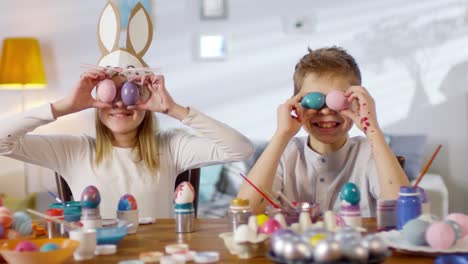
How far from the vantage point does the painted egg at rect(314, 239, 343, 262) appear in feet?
2.92

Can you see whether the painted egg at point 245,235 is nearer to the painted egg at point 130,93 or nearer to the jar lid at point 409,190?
the jar lid at point 409,190

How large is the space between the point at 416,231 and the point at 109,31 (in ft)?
3.76

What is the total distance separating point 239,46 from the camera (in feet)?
13.6

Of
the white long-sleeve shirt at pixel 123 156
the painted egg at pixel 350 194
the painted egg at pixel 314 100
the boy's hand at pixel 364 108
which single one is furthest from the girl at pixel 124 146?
the painted egg at pixel 350 194

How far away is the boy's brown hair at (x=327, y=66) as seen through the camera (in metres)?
1.83

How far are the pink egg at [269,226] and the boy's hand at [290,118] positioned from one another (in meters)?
0.56

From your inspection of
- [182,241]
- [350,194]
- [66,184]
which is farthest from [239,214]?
[66,184]

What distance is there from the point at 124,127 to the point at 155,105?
115 mm

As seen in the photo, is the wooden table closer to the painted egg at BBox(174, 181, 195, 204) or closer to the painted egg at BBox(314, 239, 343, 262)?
the painted egg at BBox(174, 181, 195, 204)

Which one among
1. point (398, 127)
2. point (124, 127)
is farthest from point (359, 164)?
point (398, 127)

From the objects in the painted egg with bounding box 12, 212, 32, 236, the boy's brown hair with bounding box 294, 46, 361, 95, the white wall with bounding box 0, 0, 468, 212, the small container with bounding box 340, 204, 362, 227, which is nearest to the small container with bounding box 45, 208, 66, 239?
the painted egg with bounding box 12, 212, 32, 236

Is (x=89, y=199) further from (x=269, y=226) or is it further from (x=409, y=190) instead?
(x=409, y=190)

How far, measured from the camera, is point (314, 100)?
67.4 inches

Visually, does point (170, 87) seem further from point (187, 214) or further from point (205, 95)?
point (187, 214)
